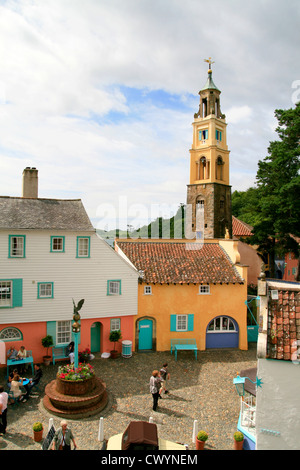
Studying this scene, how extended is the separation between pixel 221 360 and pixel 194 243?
358 inches

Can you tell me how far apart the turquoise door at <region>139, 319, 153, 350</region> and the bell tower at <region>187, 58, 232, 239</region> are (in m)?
19.3

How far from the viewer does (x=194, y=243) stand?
26.0 metres

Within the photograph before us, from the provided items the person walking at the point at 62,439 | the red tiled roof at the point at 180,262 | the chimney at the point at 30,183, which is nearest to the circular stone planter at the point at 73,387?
the person walking at the point at 62,439

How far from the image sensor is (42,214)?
67.3 ft

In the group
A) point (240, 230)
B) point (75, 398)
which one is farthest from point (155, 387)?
point (240, 230)

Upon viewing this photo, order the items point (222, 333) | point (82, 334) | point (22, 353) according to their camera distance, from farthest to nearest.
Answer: point (222, 333) → point (82, 334) → point (22, 353)

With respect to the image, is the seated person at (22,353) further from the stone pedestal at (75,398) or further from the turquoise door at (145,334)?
the turquoise door at (145,334)

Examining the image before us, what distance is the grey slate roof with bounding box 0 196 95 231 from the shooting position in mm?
19416

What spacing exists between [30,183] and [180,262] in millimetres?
11958

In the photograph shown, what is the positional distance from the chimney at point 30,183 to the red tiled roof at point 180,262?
7.16 meters

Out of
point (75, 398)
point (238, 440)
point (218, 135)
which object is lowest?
point (238, 440)

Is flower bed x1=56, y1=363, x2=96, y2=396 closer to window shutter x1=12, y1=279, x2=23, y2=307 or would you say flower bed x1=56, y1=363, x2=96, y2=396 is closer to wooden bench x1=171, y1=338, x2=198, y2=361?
window shutter x1=12, y1=279, x2=23, y2=307

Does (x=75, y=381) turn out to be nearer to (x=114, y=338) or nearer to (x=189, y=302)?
(x=114, y=338)
